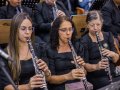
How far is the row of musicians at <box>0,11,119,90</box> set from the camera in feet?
7.34

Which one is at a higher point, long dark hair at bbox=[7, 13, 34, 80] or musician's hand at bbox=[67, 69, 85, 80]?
Result: long dark hair at bbox=[7, 13, 34, 80]

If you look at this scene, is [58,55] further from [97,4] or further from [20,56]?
[97,4]

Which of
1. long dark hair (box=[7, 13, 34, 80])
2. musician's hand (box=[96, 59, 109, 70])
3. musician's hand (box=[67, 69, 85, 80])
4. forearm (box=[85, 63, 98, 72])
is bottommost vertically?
forearm (box=[85, 63, 98, 72])

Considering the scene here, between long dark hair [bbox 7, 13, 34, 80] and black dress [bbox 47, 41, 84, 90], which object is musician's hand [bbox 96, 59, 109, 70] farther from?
long dark hair [bbox 7, 13, 34, 80]

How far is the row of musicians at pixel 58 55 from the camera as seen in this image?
224 cm

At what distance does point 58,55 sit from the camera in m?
2.51

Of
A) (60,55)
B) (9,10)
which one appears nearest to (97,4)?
(9,10)

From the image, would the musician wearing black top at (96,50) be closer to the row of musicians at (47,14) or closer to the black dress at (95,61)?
the black dress at (95,61)

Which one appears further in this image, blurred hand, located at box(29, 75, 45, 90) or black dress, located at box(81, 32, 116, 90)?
black dress, located at box(81, 32, 116, 90)

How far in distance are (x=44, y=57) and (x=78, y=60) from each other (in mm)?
289

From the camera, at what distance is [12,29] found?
2312 millimetres

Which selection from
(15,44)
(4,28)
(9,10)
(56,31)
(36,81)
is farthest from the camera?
(9,10)

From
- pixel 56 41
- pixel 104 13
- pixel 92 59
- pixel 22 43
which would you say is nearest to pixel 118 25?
pixel 104 13

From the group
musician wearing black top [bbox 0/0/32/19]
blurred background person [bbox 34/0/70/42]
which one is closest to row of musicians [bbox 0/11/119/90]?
blurred background person [bbox 34/0/70/42]
